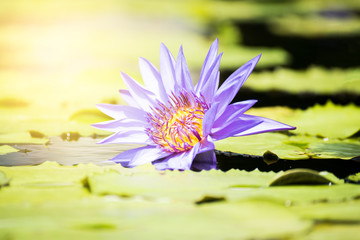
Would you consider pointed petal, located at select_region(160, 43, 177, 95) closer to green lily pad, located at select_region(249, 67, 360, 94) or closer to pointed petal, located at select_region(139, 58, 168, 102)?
pointed petal, located at select_region(139, 58, 168, 102)

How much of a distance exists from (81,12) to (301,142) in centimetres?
634

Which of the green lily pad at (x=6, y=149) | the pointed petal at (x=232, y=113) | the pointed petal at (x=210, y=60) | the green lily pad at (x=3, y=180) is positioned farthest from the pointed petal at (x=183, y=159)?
the green lily pad at (x=6, y=149)

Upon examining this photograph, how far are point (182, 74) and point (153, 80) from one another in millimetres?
157

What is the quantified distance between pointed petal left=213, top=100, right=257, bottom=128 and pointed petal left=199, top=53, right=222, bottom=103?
7 centimetres

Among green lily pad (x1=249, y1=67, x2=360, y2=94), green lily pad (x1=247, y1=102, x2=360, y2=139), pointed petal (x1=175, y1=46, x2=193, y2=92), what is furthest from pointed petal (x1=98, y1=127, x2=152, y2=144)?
green lily pad (x1=249, y1=67, x2=360, y2=94)

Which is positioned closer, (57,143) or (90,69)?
(57,143)

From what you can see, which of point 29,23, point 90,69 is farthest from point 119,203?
point 29,23

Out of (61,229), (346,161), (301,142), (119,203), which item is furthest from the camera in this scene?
(301,142)

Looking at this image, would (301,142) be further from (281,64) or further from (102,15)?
(102,15)

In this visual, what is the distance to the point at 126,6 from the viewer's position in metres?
8.13

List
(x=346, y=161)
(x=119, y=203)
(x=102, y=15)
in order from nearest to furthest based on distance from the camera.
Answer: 1. (x=119, y=203)
2. (x=346, y=161)
3. (x=102, y=15)

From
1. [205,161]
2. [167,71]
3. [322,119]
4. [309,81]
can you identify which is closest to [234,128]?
[205,161]

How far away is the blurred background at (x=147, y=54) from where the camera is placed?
2.60m

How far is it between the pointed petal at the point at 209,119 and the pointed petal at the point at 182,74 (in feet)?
0.77
